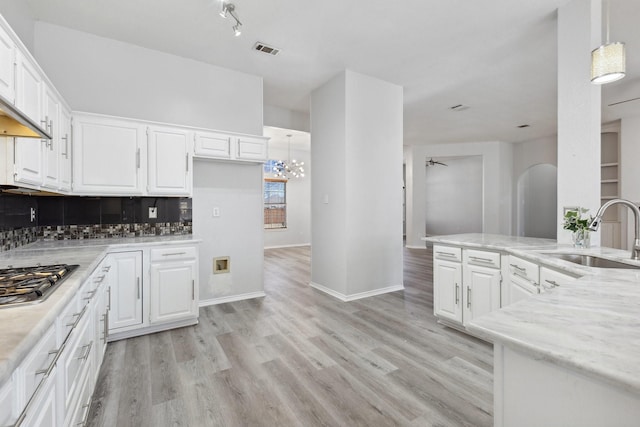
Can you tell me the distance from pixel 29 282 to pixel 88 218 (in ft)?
6.80

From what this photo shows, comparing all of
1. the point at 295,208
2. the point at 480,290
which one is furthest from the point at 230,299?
the point at 295,208

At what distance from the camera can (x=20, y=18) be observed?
2.49m

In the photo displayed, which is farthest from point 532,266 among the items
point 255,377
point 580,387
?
point 255,377

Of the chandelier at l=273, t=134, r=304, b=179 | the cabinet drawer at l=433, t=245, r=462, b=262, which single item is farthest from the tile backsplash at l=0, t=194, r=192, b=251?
the chandelier at l=273, t=134, r=304, b=179

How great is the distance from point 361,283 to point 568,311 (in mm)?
3132

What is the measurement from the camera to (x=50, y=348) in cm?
104

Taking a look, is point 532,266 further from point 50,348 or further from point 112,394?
point 112,394

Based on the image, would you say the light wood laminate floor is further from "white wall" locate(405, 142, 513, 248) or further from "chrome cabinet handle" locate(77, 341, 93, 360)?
"white wall" locate(405, 142, 513, 248)

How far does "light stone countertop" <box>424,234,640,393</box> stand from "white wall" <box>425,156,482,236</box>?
7.98m

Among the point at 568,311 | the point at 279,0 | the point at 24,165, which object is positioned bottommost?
the point at 568,311

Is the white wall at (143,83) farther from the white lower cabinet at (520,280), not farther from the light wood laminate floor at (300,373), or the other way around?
the white lower cabinet at (520,280)

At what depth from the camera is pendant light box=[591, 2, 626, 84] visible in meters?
1.88

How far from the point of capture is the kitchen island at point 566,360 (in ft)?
2.08

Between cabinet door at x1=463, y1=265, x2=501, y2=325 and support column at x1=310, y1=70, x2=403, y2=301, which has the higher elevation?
support column at x1=310, y1=70, x2=403, y2=301
